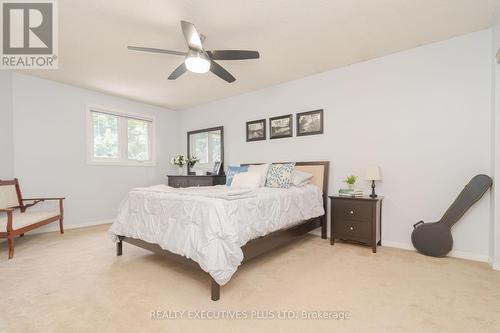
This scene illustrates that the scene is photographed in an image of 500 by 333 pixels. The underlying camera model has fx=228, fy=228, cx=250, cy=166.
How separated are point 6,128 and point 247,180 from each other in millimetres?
3823

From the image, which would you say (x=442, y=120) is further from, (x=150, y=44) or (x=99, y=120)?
(x=99, y=120)

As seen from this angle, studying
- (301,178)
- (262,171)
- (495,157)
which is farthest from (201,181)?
(495,157)

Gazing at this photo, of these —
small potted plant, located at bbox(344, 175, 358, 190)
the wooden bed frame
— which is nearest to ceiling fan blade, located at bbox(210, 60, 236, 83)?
the wooden bed frame

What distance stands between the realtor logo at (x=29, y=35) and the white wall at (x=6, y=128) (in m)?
0.25

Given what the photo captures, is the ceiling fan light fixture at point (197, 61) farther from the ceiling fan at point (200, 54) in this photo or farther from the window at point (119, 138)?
the window at point (119, 138)

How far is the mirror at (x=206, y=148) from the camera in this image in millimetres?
5086

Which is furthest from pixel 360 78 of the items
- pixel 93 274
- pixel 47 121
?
pixel 47 121

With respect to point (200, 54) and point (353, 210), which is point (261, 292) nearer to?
point (353, 210)

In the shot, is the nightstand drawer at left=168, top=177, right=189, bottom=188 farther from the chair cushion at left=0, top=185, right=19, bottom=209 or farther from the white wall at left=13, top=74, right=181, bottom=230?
the chair cushion at left=0, top=185, right=19, bottom=209

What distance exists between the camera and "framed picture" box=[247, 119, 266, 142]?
14.4ft

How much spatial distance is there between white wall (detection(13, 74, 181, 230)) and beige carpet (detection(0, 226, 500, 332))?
1434 mm

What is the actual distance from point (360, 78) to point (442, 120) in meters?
1.18

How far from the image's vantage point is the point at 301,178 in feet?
11.4

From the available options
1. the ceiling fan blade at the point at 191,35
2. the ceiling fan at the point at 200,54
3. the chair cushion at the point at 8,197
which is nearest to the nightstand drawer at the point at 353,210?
the ceiling fan at the point at 200,54
